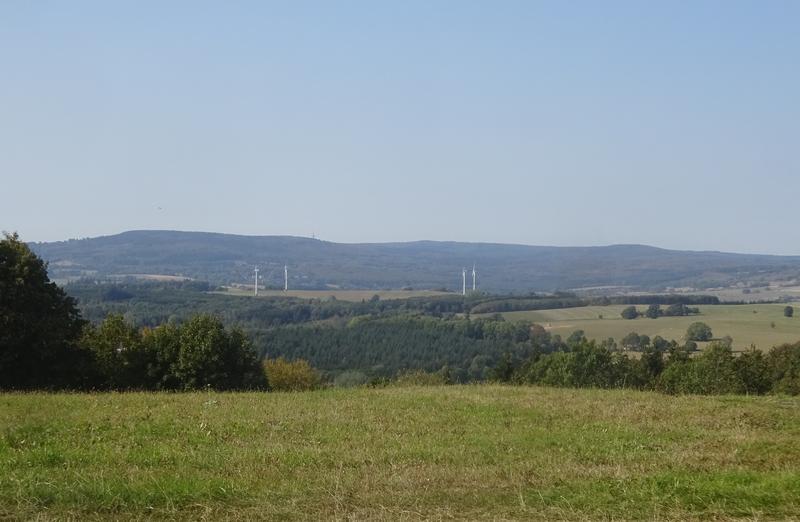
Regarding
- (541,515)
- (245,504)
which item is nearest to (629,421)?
(541,515)

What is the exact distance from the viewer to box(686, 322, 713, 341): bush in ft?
289

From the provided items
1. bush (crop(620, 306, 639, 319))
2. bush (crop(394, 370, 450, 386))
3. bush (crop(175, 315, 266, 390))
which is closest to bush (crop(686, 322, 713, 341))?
bush (crop(620, 306, 639, 319))

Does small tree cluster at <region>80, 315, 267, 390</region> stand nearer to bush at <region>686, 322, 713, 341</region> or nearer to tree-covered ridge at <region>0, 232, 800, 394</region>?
tree-covered ridge at <region>0, 232, 800, 394</region>

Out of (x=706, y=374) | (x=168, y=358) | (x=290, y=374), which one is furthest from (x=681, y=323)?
(x=168, y=358)

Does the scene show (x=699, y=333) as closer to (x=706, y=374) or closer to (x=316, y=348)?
(x=706, y=374)

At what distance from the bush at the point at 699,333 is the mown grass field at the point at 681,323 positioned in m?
0.93

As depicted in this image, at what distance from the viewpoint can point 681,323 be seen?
104312 millimetres

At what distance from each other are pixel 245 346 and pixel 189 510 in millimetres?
37027

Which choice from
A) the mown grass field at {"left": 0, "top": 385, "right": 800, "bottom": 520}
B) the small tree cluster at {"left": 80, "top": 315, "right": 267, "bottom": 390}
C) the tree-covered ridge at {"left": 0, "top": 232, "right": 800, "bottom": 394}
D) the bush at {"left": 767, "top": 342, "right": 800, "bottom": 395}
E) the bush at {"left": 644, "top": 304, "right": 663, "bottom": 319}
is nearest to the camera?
the mown grass field at {"left": 0, "top": 385, "right": 800, "bottom": 520}

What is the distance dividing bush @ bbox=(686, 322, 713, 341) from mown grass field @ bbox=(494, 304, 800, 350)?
0.93 meters

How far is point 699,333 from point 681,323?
14777 mm

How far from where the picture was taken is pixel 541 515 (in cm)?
870

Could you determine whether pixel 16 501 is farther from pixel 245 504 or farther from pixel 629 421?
pixel 629 421

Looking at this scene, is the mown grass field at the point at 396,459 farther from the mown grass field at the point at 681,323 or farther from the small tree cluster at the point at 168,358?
the mown grass field at the point at 681,323
